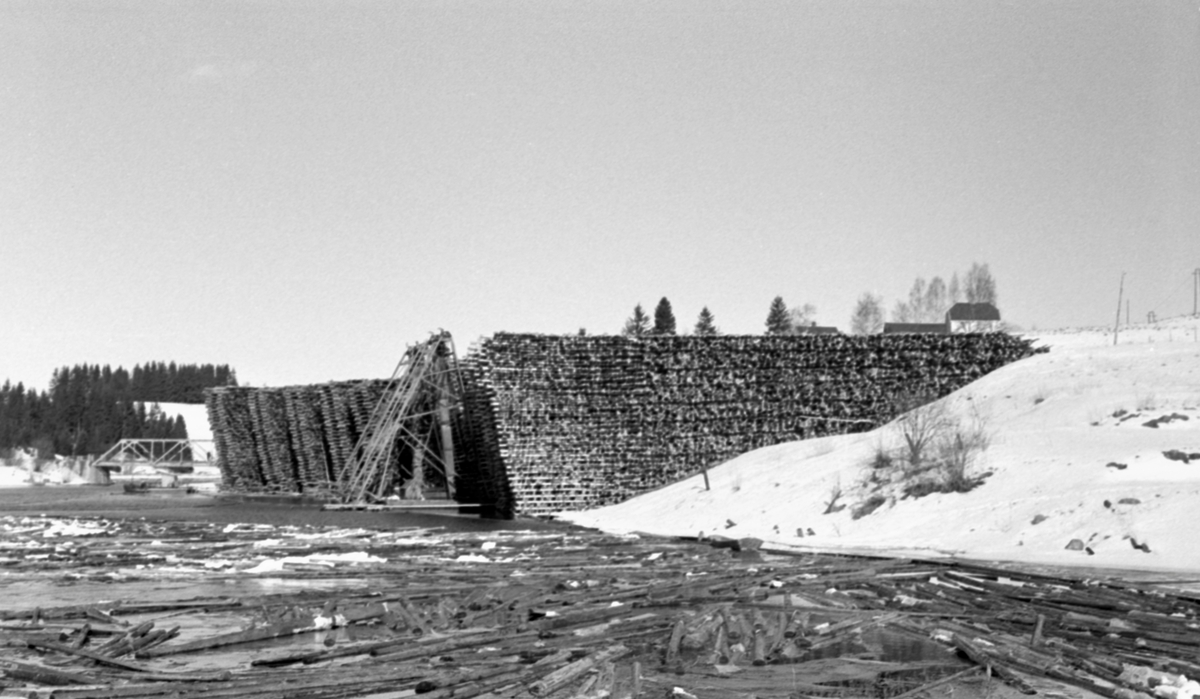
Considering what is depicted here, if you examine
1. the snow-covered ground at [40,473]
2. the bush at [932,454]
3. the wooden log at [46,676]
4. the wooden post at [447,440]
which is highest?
the snow-covered ground at [40,473]

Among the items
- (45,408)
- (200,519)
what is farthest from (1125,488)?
(45,408)

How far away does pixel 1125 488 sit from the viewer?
769 inches

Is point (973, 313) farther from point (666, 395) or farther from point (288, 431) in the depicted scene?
point (666, 395)

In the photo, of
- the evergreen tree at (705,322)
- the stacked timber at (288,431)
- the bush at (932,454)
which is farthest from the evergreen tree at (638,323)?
the bush at (932,454)

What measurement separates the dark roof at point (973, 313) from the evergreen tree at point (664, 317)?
19.1 meters

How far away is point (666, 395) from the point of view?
114 ft

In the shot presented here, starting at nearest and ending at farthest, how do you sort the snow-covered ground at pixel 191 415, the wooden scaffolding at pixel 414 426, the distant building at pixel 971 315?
the wooden scaffolding at pixel 414 426
the distant building at pixel 971 315
the snow-covered ground at pixel 191 415

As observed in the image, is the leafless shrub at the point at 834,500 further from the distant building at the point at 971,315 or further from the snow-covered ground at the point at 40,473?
the snow-covered ground at the point at 40,473

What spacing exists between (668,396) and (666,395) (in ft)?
0.19

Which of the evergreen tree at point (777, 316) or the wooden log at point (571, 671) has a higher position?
the evergreen tree at point (777, 316)

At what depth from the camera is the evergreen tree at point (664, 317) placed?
92.8 meters

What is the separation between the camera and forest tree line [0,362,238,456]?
131875mm

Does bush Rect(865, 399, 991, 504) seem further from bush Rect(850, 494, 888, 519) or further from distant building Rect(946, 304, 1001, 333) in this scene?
distant building Rect(946, 304, 1001, 333)

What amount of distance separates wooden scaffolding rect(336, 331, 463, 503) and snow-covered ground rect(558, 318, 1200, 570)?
998cm
